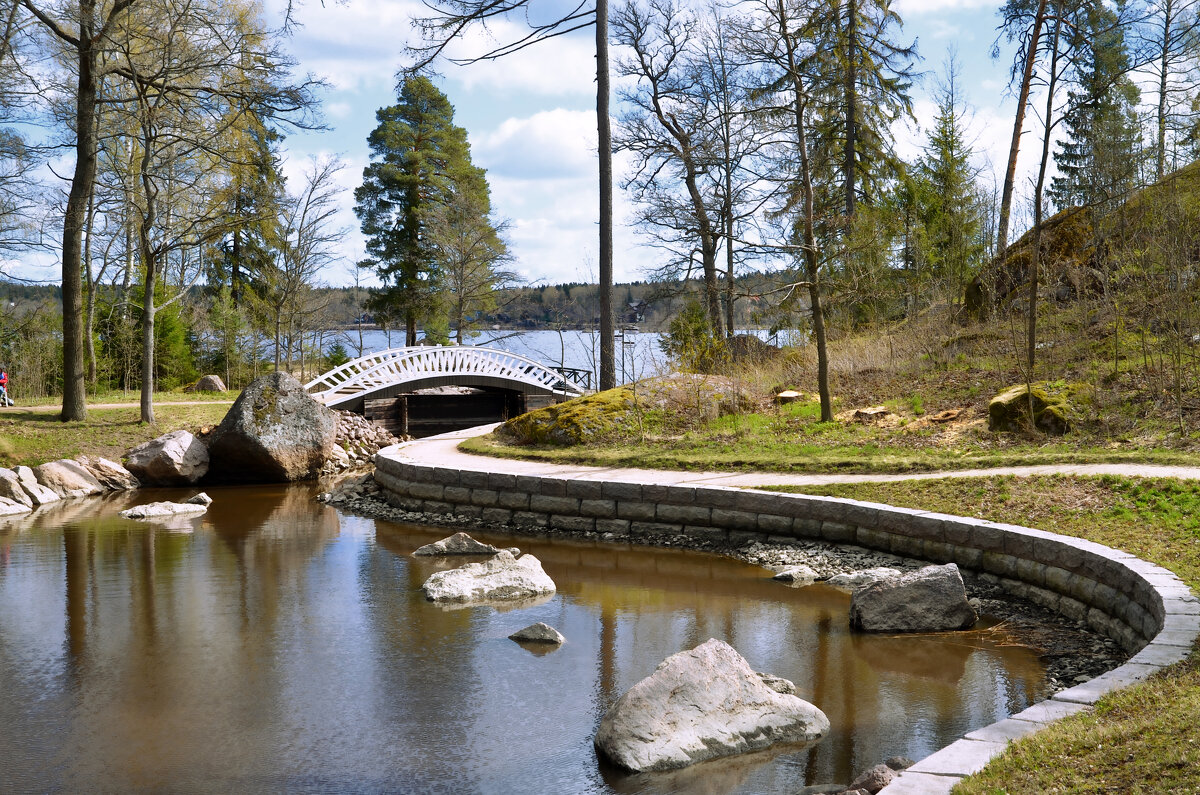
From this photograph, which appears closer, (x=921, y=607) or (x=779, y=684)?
(x=779, y=684)

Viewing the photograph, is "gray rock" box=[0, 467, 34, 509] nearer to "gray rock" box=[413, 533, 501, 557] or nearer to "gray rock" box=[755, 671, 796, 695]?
"gray rock" box=[413, 533, 501, 557]

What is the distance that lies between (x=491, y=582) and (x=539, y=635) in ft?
5.40

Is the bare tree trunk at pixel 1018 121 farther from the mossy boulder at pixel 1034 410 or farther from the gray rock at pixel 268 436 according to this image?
the gray rock at pixel 268 436

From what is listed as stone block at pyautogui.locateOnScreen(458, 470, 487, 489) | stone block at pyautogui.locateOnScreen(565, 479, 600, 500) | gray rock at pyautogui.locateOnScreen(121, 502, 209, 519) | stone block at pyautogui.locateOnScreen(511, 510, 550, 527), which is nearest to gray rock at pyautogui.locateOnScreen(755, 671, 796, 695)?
stone block at pyautogui.locateOnScreen(565, 479, 600, 500)

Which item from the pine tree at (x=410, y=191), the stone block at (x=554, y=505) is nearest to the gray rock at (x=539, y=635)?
the stone block at (x=554, y=505)

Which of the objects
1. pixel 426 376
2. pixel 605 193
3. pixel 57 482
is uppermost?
pixel 605 193

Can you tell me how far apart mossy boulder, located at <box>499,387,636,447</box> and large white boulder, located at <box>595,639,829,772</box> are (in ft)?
29.6

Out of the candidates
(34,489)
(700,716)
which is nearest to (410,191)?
(34,489)

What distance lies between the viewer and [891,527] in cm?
901

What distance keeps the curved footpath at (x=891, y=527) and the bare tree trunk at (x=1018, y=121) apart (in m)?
7.49

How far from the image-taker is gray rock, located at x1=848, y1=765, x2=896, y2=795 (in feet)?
13.8

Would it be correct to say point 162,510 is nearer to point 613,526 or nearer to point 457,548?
point 457,548

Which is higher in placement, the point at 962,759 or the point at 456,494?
the point at 962,759

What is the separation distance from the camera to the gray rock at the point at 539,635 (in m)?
7.05
